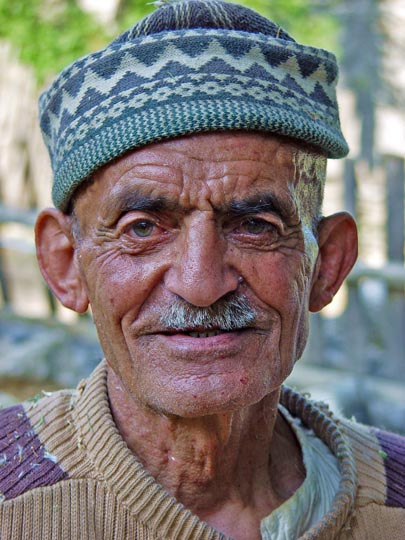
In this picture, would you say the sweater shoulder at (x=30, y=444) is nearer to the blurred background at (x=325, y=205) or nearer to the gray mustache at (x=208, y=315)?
the gray mustache at (x=208, y=315)

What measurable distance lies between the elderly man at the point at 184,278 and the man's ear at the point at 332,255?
0.09 meters

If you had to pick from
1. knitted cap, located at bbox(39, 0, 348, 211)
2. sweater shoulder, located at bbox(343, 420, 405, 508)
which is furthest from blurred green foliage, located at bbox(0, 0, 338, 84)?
sweater shoulder, located at bbox(343, 420, 405, 508)

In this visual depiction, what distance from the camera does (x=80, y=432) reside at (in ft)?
7.66

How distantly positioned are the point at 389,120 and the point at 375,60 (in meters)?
1.00

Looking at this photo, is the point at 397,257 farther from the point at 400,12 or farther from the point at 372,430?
the point at 400,12

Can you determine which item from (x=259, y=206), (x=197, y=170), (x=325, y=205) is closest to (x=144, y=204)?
(x=197, y=170)

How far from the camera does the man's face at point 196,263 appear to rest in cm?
211

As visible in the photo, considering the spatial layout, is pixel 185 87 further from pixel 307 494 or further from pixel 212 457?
pixel 307 494

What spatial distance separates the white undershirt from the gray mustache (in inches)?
24.6

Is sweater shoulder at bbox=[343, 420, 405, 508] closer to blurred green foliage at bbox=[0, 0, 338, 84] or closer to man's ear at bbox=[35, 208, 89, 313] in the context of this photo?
man's ear at bbox=[35, 208, 89, 313]

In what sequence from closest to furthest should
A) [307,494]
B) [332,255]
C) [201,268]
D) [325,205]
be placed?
[201,268] → [307,494] → [332,255] → [325,205]

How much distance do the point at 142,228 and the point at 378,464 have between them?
3.68ft

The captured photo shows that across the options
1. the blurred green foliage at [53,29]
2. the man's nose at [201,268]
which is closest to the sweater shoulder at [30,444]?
the man's nose at [201,268]

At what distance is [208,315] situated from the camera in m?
2.11
